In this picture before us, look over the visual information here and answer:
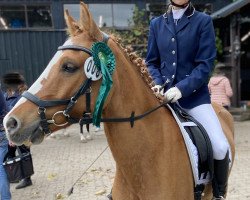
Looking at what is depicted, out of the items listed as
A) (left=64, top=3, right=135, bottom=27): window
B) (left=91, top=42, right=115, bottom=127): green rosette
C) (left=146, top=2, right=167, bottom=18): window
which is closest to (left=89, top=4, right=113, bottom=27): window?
(left=64, top=3, right=135, bottom=27): window

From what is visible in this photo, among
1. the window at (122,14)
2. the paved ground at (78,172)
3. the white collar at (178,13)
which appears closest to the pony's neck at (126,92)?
the white collar at (178,13)

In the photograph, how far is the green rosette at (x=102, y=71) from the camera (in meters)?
2.21

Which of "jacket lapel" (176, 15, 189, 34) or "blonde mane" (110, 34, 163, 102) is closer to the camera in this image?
"blonde mane" (110, 34, 163, 102)

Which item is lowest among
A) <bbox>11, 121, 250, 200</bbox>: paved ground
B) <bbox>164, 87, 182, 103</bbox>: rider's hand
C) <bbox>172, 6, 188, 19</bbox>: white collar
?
<bbox>11, 121, 250, 200</bbox>: paved ground

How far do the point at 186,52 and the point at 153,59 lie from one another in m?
0.36

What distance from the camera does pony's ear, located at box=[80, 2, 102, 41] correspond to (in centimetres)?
213

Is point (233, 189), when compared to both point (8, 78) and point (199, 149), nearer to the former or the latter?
point (199, 149)

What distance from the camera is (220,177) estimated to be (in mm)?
2992

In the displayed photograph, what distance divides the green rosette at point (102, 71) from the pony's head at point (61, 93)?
0.03m

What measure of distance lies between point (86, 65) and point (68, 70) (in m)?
0.12

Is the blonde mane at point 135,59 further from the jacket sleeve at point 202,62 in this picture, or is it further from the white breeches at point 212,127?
the white breeches at point 212,127

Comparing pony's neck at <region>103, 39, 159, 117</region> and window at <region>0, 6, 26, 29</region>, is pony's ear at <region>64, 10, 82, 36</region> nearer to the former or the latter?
pony's neck at <region>103, 39, 159, 117</region>

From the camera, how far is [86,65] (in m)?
2.17

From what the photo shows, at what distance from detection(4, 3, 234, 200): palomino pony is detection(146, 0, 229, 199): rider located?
1.03 ft
